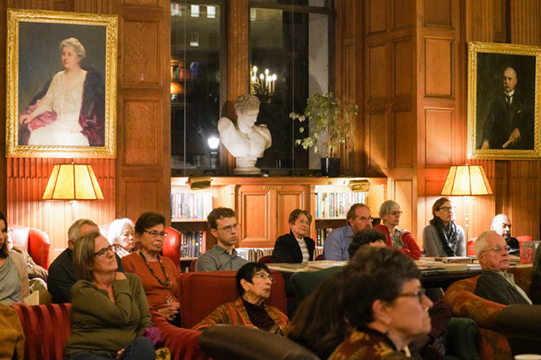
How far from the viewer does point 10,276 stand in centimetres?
493

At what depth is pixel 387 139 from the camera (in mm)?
9445

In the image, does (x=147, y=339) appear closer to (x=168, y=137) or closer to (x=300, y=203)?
(x=168, y=137)

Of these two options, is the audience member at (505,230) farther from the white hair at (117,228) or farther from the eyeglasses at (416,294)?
the eyeglasses at (416,294)

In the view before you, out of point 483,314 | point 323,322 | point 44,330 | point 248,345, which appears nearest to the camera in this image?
point 323,322

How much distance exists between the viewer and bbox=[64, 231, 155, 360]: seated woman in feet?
13.3

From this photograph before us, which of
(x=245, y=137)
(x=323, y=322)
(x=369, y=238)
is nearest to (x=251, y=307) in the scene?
(x=369, y=238)

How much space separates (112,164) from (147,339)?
411cm

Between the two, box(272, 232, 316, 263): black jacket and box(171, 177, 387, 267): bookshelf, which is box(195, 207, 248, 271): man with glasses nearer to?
box(272, 232, 316, 263): black jacket

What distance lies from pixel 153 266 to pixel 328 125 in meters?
4.81

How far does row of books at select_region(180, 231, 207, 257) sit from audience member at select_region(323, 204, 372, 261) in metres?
2.42

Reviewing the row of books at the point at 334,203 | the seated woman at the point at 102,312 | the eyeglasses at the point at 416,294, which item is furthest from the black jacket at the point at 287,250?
the eyeglasses at the point at 416,294

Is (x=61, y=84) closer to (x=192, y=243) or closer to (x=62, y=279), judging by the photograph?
(x=192, y=243)

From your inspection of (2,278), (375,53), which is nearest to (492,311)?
(2,278)

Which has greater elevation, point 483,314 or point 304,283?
point 304,283
